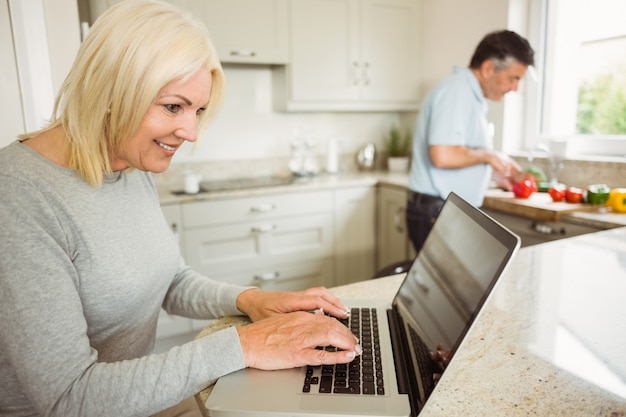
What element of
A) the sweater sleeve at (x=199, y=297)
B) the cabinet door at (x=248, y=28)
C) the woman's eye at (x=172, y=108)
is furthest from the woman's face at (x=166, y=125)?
the cabinet door at (x=248, y=28)

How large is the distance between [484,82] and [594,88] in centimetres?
81

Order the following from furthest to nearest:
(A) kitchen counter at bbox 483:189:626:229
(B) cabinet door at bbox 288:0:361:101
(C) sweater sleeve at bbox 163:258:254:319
→ (B) cabinet door at bbox 288:0:361:101 → (A) kitchen counter at bbox 483:189:626:229 → (C) sweater sleeve at bbox 163:258:254:319

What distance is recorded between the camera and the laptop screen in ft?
1.96

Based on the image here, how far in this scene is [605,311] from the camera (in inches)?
34.6

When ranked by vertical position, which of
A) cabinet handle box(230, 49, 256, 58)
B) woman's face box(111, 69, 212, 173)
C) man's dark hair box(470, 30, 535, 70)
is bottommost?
woman's face box(111, 69, 212, 173)

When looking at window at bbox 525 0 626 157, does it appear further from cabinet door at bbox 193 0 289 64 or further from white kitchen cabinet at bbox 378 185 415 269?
cabinet door at bbox 193 0 289 64

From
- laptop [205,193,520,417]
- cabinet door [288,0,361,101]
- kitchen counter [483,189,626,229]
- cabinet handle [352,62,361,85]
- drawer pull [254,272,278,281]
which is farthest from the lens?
cabinet handle [352,62,361,85]

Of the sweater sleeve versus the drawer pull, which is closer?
the sweater sleeve

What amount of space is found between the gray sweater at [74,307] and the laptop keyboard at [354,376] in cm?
11

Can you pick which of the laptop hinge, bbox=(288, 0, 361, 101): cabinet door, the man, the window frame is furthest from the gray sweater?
the window frame

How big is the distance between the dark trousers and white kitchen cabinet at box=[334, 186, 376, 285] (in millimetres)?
648

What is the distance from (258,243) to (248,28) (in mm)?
1232

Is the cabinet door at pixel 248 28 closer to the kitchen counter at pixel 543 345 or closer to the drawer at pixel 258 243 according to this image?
the drawer at pixel 258 243

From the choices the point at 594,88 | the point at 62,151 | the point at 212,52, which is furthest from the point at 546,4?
the point at 62,151
